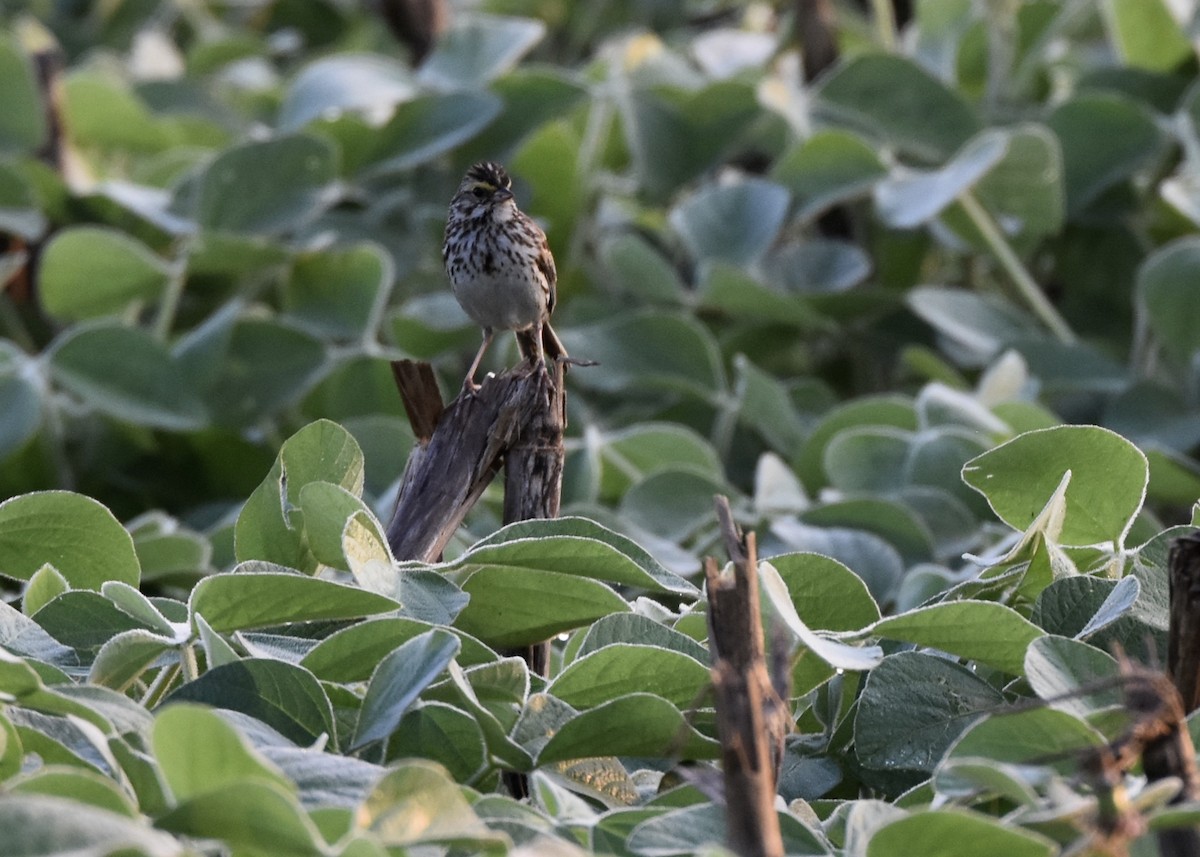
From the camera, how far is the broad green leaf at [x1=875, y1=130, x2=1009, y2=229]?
2598mm

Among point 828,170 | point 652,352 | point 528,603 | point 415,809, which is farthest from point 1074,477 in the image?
point 828,170

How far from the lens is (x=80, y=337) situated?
2527 mm

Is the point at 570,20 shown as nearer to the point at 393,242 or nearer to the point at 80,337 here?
the point at 393,242

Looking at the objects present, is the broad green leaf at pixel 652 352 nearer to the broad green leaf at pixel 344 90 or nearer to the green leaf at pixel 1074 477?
the broad green leaf at pixel 344 90

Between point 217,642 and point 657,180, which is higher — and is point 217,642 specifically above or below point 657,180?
above

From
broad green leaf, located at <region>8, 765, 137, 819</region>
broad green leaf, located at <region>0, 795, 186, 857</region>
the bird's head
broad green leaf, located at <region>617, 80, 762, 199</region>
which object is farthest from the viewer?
broad green leaf, located at <region>617, 80, 762, 199</region>

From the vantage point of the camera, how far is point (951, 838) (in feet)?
2.73

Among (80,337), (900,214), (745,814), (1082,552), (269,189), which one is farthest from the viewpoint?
(269,189)

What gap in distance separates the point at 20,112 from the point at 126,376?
2.92 feet

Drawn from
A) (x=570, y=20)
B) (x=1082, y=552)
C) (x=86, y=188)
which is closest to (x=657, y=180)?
(x=86, y=188)

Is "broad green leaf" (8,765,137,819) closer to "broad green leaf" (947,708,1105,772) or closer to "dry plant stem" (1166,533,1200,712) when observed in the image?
"broad green leaf" (947,708,1105,772)

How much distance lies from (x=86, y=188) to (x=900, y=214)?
1.53 meters

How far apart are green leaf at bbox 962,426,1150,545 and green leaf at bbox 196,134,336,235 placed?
1.81 metres

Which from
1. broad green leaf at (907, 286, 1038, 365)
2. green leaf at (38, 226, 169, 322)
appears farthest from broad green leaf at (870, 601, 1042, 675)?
green leaf at (38, 226, 169, 322)
